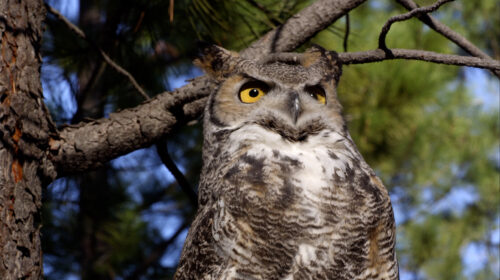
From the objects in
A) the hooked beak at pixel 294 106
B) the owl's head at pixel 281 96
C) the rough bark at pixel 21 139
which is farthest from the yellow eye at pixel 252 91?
the rough bark at pixel 21 139

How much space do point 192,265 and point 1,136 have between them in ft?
2.04

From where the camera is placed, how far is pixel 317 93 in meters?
1.61

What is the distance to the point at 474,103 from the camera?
6223 mm

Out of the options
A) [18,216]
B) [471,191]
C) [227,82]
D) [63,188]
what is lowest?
[471,191]

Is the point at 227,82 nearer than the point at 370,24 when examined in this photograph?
Yes

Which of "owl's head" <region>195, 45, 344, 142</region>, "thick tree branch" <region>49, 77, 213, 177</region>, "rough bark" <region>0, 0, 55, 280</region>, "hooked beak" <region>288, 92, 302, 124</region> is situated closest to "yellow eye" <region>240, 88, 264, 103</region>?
"owl's head" <region>195, 45, 344, 142</region>

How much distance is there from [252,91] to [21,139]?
0.67 m

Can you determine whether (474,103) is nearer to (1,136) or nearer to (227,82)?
(227,82)

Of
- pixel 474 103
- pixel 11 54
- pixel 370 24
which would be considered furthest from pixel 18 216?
pixel 474 103

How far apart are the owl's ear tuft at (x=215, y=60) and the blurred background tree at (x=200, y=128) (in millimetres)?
115

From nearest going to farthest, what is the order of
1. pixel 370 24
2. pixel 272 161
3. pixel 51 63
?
pixel 272 161
pixel 51 63
pixel 370 24

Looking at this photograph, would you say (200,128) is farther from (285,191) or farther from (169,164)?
(285,191)

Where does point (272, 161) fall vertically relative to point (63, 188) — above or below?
above

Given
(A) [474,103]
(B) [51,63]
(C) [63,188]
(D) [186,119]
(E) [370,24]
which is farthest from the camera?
(A) [474,103]
